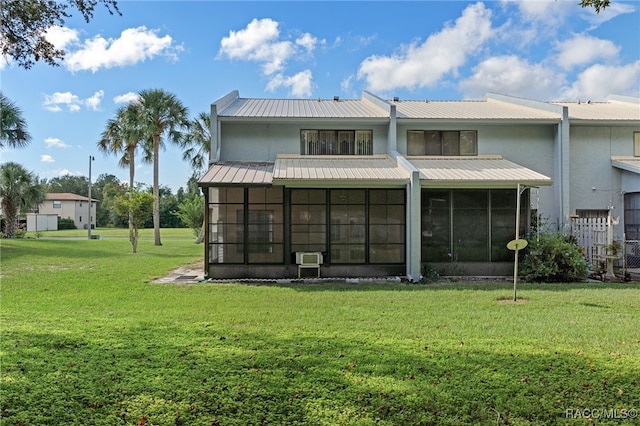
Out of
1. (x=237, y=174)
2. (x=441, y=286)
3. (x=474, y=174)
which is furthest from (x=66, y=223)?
(x=441, y=286)

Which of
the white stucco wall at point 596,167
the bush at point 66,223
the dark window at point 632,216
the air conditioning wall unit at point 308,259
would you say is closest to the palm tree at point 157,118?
the air conditioning wall unit at point 308,259

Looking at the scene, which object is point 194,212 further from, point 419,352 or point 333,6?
point 419,352

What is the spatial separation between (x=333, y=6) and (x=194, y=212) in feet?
91.8

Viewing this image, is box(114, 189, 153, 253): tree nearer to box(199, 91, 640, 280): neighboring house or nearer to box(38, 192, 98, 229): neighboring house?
box(199, 91, 640, 280): neighboring house

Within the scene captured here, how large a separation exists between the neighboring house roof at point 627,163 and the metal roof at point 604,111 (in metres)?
1.59

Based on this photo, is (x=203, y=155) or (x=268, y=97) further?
(x=203, y=155)

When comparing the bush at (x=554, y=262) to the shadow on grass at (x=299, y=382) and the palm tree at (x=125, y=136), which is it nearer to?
the shadow on grass at (x=299, y=382)

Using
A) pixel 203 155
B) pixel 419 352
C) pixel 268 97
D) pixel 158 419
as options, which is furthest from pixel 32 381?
pixel 203 155

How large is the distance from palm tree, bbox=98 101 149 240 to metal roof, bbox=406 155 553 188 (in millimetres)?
22351

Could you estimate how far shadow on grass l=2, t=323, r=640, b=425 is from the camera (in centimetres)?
432

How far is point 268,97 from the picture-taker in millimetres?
21484

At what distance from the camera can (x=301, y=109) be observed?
18234 millimetres

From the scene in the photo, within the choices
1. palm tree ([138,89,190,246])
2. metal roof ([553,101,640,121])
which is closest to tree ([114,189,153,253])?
palm tree ([138,89,190,246])

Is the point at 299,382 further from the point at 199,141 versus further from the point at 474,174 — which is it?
the point at 199,141
